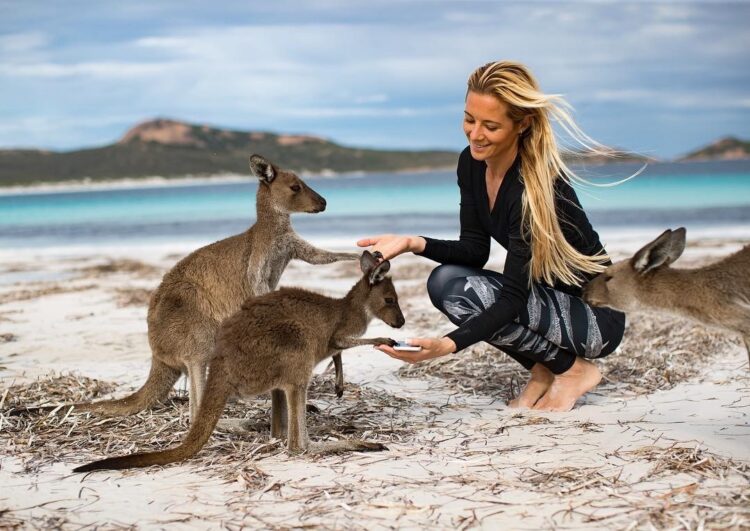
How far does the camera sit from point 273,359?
3473 millimetres

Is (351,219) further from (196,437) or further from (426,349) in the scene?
(196,437)

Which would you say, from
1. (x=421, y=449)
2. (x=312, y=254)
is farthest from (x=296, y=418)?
(x=312, y=254)

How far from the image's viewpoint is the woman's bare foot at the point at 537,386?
442 cm

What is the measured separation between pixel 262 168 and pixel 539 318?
5.43 feet

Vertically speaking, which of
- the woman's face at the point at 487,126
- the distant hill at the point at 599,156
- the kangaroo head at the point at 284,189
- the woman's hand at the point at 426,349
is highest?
the woman's face at the point at 487,126

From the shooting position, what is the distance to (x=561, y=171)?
4.17m

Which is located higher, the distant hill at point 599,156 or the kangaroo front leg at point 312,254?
the distant hill at point 599,156

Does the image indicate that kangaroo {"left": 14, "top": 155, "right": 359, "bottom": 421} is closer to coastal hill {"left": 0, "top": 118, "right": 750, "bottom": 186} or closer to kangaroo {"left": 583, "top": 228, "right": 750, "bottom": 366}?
kangaroo {"left": 583, "top": 228, "right": 750, "bottom": 366}

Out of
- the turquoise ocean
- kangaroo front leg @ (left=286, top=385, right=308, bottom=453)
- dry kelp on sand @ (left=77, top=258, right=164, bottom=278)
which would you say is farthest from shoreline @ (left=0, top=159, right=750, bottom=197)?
kangaroo front leg @ (left=286, top=385, right=308, bottom=453)

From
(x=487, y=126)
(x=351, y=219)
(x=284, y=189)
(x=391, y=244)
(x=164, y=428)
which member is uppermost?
(x=487, y=126)

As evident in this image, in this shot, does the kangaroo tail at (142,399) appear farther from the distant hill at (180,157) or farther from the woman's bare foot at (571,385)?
the distant hill at (180,157)

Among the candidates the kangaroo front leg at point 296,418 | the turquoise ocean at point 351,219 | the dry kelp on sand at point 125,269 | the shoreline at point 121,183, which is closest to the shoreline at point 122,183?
the shoreline at point 121,183

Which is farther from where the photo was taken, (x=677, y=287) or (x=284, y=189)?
(x=284, y=189)

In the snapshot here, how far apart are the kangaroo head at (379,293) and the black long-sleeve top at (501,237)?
1.04ft
